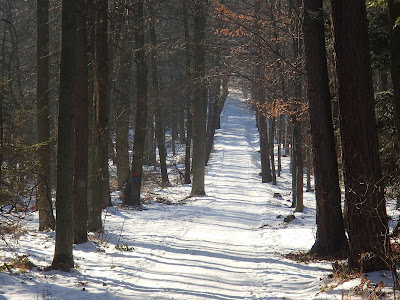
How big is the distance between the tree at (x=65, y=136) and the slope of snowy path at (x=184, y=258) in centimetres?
61

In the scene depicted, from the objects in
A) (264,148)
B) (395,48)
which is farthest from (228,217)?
(264,148)

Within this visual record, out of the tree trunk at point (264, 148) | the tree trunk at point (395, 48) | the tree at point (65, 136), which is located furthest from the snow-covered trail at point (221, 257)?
the tree trunk at point (264, 148)

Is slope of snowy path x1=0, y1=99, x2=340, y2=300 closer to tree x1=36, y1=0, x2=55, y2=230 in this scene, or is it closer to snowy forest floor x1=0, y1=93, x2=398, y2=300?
snowy forest floor x1=0, y1=93, x2=398, y2=300

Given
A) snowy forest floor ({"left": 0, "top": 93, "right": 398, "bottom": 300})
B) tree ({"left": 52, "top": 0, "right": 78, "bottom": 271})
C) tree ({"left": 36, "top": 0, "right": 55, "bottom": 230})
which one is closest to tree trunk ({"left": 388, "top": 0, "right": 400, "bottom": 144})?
snowy forest floor ({"left": 0, "top": 93, "right": 398, "bottom": 300})

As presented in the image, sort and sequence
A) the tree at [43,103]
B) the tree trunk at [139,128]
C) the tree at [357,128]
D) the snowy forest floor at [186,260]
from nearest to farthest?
the snowy forest floor at [186,260]
the tree at [357,128]
the tree at [43,103]
the tree trunk at [139,128]

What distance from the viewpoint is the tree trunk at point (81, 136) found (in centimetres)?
1188

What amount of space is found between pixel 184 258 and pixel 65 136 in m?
3.95

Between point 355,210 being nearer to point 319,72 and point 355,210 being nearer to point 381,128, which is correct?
point 381,128

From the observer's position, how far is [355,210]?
829 centimetres

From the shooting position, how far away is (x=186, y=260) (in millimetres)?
10539

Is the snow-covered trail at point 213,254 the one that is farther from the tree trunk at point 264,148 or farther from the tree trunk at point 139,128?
the tree trunk at point 264,148

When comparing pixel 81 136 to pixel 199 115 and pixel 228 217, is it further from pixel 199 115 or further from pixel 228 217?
pixel 199 115

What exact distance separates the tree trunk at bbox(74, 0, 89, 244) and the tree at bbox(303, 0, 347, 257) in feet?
18.2

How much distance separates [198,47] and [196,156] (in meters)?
5.68
